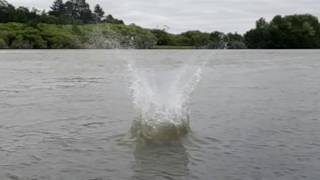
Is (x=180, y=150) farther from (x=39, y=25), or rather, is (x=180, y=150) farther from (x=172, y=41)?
(x=39, y=25)

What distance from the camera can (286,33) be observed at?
432 feet

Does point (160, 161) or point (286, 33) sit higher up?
point (286, 33)

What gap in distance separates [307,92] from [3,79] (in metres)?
19.6

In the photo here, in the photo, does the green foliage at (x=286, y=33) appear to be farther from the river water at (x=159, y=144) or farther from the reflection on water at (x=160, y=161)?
the reflection on water at (x=160, y=161)

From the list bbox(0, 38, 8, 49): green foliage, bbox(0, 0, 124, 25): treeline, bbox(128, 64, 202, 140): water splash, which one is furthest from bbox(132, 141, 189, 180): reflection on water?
bbox(0, 0, 124, 25): treeline

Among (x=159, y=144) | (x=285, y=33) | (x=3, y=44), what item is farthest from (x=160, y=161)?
(x=3, y=44)

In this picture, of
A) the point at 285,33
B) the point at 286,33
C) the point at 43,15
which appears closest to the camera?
the point at 285,33

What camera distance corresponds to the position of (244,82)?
3816 centimetres

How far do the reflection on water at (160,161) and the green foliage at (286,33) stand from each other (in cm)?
10362

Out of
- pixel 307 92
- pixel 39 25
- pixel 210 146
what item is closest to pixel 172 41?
pixel 39 25

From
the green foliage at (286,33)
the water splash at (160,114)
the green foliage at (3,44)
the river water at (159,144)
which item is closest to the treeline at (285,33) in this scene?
the green foliage at (286,33)

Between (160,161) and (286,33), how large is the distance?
398ft

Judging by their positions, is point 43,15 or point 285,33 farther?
point 43,15

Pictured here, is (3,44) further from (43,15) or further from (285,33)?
(285,33)
